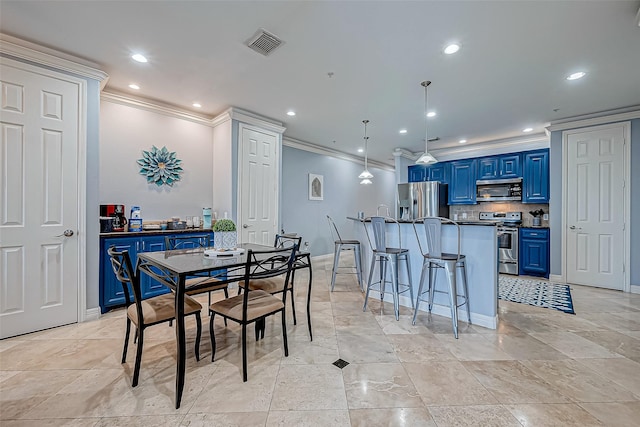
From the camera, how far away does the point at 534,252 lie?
482cm

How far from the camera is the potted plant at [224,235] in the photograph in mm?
2293

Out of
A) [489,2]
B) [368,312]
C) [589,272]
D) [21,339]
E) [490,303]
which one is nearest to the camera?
[489,2]

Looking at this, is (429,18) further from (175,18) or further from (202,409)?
(202,409)

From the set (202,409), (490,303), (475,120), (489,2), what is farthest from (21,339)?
(475,120)

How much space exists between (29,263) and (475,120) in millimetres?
6157

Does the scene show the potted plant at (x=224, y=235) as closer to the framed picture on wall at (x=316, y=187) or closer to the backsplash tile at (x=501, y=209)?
the framed picture on wall at (x=316, y=187)

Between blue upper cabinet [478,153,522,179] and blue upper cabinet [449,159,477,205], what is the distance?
15cm

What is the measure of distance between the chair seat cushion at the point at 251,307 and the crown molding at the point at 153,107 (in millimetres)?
3196

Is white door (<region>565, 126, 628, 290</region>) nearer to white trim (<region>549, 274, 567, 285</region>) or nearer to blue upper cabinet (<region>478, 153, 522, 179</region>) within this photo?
white trim (<region>549, 274, 567, 285</region>)

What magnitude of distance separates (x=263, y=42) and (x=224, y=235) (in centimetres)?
181

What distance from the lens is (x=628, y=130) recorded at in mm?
4004

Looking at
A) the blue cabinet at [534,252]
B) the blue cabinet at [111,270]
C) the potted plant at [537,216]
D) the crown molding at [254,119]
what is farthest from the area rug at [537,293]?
the blue cabinet at [111,270]

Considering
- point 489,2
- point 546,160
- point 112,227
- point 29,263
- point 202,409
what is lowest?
point 202,409

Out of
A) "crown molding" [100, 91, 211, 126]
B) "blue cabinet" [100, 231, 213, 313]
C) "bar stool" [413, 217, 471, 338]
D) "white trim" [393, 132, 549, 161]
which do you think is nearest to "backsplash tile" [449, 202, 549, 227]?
"white trim" [393, 132, 549, 161]
